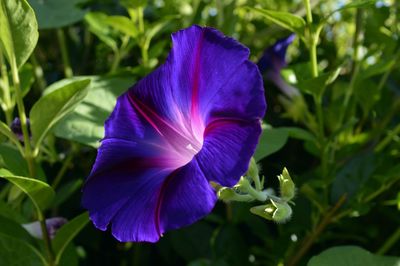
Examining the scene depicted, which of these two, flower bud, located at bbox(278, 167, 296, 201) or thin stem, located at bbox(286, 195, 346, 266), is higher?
flower bud, located at bbox(278, 167, 296, 201)

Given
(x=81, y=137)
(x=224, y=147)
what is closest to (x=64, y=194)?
(x=81, y=137)

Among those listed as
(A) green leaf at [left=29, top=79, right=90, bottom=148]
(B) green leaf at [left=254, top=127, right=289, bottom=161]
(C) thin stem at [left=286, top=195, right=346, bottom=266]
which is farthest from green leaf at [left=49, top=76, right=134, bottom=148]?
(C) thin stem at [left=286, top=195, right=346, bottom=266]

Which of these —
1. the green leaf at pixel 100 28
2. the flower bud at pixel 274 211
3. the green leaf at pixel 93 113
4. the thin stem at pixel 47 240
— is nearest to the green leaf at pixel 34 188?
the thin stem at pixel 47 240

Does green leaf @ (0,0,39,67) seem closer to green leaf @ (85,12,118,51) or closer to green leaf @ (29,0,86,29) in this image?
green leaf @ (29,0,86,29)

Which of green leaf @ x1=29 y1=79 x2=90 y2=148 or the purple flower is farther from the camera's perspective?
green leaf @ x1=29 y1=79 x2=90 y2=148

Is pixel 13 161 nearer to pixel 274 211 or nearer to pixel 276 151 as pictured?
pixel 274 211

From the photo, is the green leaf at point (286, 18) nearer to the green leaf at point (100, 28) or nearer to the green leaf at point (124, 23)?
the green leaf at point (124, 23)

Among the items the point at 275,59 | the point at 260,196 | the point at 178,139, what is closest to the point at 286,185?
the point at 260,196
